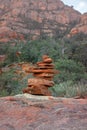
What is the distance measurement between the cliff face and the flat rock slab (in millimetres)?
52325

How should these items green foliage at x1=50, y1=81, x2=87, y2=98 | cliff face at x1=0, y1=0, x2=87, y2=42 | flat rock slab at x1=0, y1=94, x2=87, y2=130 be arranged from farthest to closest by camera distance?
cliff face at x1=0, y1=0, x2=87, y2=42 < green foliage at x1=50, y1=81, x2=87, y2=98 < flat rock slab at x1=0, y1=94, x2=87, y2=130

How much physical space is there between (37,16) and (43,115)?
64900 mm

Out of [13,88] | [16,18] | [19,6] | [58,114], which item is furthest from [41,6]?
[58,114]

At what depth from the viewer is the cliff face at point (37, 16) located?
60344mm

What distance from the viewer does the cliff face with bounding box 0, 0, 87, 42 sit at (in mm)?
60344

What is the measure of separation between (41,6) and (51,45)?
39.3 meters

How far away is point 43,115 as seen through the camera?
119 inches

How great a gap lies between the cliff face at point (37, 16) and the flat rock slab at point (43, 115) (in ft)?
172

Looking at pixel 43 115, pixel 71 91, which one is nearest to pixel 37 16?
pixel 71 91

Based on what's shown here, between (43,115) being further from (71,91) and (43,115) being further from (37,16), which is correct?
(37,16)

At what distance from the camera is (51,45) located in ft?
113

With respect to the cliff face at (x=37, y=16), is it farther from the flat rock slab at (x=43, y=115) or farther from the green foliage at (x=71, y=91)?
the flat rock slab at (x=43, y=115)

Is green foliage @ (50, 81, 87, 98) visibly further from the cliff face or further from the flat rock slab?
the cliff face

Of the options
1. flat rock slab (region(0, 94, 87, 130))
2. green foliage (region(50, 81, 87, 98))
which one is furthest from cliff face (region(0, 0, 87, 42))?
flat rock slab (region(0, 94, 87, 130))
